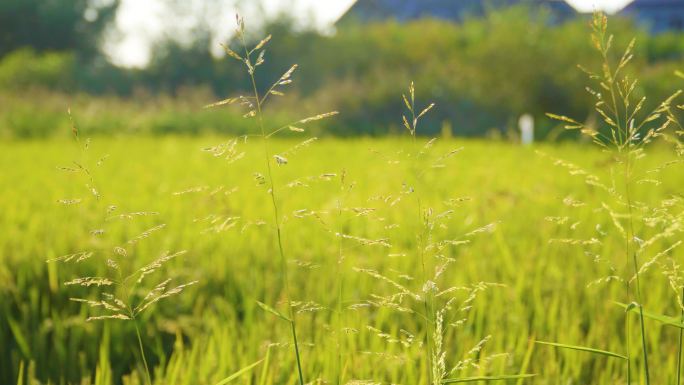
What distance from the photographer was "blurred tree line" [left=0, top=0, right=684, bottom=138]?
53.1 feet

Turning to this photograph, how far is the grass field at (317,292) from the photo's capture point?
1.45m

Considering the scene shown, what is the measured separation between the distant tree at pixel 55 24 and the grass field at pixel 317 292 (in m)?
29.6

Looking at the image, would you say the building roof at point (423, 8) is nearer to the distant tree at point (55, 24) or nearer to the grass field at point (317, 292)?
the distant tree at point (55, 24)

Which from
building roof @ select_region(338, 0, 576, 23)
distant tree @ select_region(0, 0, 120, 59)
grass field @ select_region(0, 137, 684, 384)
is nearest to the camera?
grass field @ select_region(0, 137, 684, 384)

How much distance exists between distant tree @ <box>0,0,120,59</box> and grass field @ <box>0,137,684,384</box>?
29.6 metres

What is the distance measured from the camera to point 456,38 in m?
20.3

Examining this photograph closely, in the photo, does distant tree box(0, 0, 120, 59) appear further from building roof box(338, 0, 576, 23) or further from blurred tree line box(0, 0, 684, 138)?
building roof box(338, 0, 576, 23)

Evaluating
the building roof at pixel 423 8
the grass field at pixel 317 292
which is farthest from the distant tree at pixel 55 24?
the grass field at pixel 317 292

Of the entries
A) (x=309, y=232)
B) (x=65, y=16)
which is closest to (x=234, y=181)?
(x=309, y=232)

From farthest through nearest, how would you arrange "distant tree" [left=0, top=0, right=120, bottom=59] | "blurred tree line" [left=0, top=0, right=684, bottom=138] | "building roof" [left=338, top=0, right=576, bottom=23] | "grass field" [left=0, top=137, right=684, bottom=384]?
"building roof" [left=338, top=0, right=576, bottom=23] < "distant tree" [left=0, top=0, right=120, bottom=59] < "blurred tree line" [left=0, top=0, right=684, bottom=138] < "grass field" [left=0, top=137, right=684, bottom=384]

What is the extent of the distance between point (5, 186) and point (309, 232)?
2464 millimetres

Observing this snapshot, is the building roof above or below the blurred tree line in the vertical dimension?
above

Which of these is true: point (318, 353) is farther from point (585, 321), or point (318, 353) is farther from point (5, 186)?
point (5, 186)

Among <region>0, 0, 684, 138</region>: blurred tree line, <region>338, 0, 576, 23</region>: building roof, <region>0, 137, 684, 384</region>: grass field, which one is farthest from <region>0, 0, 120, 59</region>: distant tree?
<region>0, 137, 684, 384</region>: grass field
